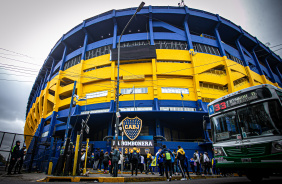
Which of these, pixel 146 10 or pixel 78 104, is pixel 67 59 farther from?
pixel 146 10

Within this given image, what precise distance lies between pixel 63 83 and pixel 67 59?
4.87 meters

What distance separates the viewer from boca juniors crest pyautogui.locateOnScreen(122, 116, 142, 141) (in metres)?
15.5

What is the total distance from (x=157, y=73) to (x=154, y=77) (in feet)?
2.74

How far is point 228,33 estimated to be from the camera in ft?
88.6

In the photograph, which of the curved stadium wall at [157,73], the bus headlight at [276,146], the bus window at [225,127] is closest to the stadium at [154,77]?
the curved stadium wall at [157,73]

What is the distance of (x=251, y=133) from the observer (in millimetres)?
4551

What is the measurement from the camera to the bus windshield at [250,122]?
4.21m

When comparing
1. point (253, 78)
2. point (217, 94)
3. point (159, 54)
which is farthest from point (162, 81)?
point (253, 78)

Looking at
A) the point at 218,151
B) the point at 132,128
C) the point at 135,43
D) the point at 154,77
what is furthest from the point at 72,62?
the point at 218,151

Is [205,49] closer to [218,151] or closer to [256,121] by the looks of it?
[256,121]

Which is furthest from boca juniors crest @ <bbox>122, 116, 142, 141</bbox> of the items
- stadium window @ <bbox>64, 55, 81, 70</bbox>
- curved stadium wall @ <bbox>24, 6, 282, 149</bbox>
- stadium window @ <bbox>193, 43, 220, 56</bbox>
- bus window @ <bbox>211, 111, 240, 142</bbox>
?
stadium window @ <bbox>64, 55, 81, 70</bbox>

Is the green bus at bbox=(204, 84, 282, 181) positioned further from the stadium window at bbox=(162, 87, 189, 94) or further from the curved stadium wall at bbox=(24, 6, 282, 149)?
the stadium window at bbox=(162, 87, 189, 94)

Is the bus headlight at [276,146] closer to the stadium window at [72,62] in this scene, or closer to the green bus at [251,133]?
the green bus at [251,133]

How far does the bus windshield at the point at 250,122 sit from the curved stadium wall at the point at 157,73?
1066cm
